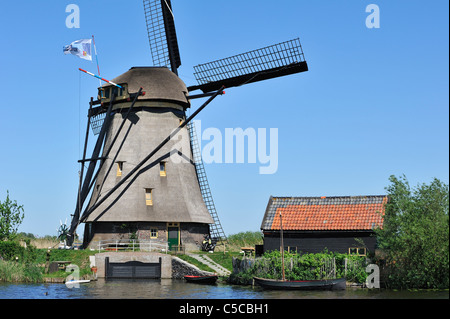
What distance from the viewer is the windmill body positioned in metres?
43.2

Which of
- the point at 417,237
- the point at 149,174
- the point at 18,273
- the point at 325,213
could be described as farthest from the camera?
the point at 149,174

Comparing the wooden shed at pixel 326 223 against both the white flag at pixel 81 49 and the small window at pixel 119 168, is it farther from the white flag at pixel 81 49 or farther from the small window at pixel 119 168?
the white flag at pixel 81 49

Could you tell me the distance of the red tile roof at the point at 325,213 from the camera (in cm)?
3569

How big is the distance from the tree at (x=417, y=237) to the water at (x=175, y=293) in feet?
3.01

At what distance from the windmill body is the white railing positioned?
0.42 meters

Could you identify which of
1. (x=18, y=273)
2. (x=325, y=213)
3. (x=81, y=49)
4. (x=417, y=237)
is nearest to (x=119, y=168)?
(x=81, y=49)

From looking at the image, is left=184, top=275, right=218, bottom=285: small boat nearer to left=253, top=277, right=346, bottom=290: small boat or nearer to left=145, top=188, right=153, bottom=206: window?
left=253, top=277, right=346, bottom=290: small boat

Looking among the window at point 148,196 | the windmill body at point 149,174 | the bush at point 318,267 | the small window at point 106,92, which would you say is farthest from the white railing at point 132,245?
the small window at point 106,92

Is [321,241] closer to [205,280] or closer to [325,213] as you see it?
[325,213]

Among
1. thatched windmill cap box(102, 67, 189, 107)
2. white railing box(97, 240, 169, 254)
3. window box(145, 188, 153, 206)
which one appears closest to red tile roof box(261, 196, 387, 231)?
white railing box(97, 240, 169, 254)

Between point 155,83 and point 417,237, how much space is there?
2191cm

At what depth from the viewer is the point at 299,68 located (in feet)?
138

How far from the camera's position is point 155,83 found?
147 ft
